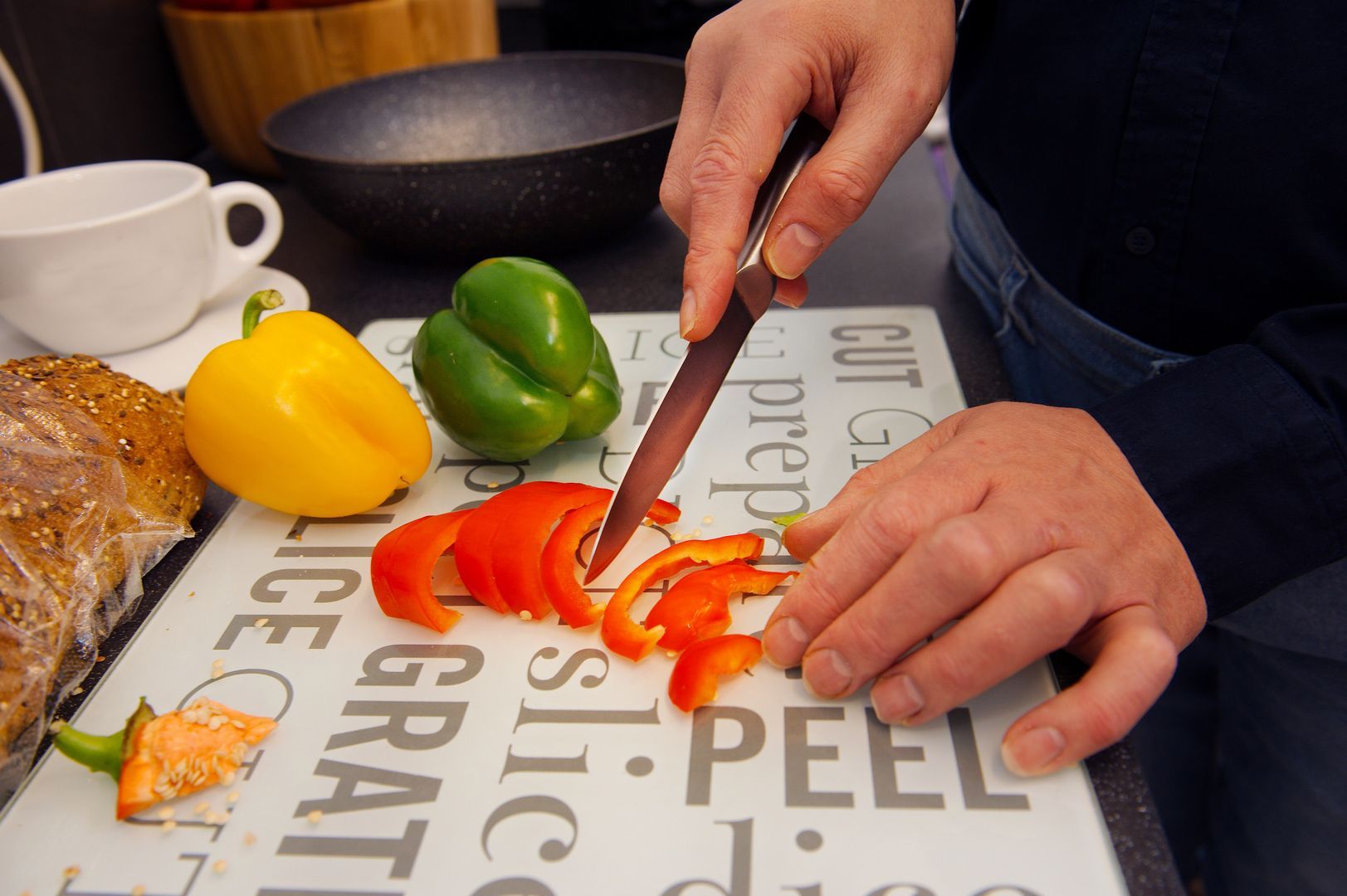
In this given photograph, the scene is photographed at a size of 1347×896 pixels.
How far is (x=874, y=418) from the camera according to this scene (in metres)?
1.05

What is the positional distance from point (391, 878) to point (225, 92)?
55.3 inches

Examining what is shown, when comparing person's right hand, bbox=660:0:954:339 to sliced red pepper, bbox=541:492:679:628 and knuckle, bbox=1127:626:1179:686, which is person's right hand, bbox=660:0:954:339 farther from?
knuckle, bbox=1127:626:1179:686

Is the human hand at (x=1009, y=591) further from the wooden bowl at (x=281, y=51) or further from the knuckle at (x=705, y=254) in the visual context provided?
the wooden bowl at (x=281, y=51)

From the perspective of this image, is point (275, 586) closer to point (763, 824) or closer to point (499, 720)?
point (499, 720)

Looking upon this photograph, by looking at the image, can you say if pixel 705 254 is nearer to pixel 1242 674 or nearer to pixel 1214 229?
pixel 1214 229

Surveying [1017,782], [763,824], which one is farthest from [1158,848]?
[763,824]

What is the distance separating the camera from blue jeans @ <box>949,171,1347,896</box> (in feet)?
3.19

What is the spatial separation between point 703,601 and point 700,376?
0.68 feet

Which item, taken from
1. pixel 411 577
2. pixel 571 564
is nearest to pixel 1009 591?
pixel 571 564

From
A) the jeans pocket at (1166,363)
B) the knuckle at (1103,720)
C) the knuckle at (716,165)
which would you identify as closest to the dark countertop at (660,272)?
the jeans pocket at (1166,363)

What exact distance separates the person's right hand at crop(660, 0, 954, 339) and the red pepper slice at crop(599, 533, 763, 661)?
0.19 m

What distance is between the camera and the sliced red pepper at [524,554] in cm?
82

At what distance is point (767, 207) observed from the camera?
916mm

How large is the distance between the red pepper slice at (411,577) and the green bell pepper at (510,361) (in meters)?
0.14
